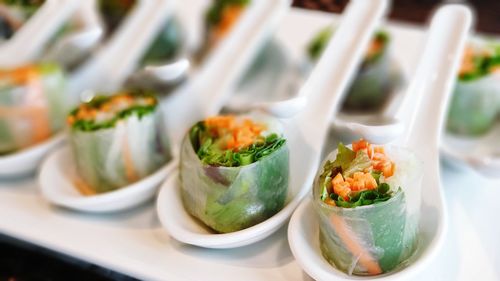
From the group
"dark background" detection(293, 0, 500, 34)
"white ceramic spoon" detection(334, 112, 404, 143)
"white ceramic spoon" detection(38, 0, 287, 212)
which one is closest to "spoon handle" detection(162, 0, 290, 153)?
"white ceramic spoon" detection(38, 0, 287, 212)

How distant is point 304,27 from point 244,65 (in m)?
0.35

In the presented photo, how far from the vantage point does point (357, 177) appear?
745mm

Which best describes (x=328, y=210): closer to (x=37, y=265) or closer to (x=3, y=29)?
(x=37, y=265)

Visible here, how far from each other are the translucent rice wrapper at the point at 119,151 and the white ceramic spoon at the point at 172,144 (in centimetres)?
4

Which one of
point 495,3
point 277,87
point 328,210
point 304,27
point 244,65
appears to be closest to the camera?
point 328,210

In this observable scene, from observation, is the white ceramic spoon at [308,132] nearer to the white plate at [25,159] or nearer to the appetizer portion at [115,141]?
the appetizer portion at [115,141]

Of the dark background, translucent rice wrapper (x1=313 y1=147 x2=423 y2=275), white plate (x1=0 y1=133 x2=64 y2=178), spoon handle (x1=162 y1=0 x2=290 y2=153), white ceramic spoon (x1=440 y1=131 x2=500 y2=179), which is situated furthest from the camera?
the dark background

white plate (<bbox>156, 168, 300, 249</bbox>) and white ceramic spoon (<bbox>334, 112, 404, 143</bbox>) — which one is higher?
white ceramic spoon (<bbox>334, 112, 404, 143</bbox>)

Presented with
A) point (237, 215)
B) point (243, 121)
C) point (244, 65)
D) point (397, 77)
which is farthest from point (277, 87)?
point (237, 215)

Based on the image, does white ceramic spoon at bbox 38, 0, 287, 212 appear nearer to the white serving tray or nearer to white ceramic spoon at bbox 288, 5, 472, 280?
the white serving tray

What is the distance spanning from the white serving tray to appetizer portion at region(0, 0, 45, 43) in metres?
0.52

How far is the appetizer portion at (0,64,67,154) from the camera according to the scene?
1.09 meters

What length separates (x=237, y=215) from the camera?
0.84m

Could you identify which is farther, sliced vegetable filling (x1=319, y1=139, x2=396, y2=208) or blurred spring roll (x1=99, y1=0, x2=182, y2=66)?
blurred spring roll (x1=99, y1=0, x2=182, y2=66)
